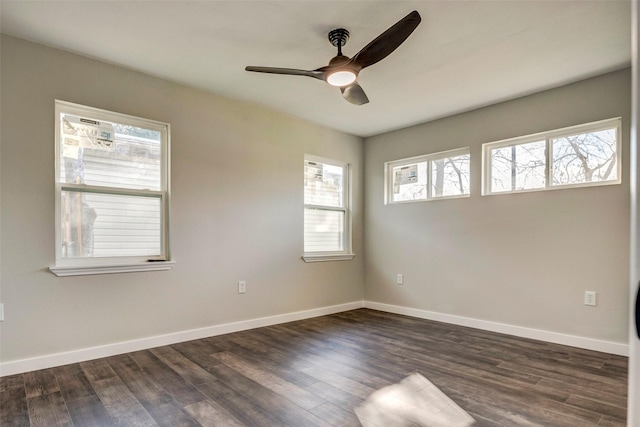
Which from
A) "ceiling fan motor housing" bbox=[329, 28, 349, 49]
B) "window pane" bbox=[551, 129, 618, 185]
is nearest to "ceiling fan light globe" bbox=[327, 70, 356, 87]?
"ceiling fan motor housing" bbox=[329, 28, 349, 49]

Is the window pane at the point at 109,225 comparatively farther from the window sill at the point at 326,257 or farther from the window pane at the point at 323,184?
the window pane at the point at 323,184

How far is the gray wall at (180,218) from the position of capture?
2.61 metres

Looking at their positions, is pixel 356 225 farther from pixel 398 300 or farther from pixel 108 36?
pixel 108 36

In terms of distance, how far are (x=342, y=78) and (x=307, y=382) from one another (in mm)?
2144

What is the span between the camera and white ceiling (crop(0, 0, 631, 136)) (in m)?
2.27

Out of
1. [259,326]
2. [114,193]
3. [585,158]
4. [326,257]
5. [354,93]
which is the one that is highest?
[354,93]

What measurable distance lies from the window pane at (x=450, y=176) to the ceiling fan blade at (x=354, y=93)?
6.21 feet

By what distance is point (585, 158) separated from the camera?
3318 mm

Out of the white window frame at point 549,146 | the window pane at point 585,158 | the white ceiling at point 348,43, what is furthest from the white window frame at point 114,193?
the window pane at point 585,158

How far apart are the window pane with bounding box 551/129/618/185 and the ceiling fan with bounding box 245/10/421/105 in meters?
2.15

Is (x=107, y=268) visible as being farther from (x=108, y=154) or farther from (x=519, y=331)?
(x=519, y=331)

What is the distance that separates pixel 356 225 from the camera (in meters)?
5.11

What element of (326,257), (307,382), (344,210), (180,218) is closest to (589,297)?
(307,382)

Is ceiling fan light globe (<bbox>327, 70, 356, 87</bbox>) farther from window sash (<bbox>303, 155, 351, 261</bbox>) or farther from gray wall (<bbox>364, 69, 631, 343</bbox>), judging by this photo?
gray wall (<bbox>364, 69, 631, 343</bbox>)
